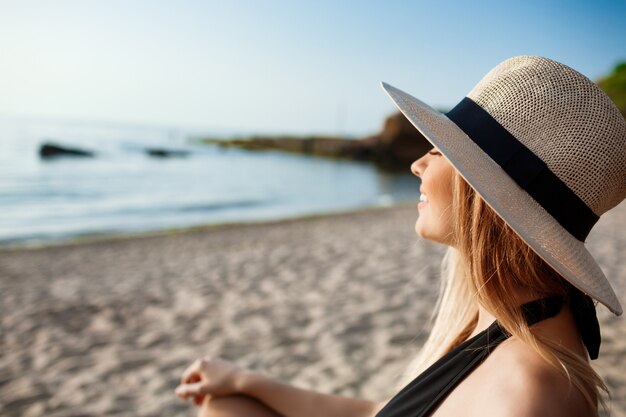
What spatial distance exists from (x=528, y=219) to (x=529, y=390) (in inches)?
14.4

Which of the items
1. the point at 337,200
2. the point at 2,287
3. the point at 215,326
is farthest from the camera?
the point at 337,200

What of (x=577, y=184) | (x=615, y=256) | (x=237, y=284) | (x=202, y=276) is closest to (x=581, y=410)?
(x=577, y=184)

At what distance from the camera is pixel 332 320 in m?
4.16

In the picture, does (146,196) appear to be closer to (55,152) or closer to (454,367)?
(55,152)

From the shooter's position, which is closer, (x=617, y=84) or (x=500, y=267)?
(x=500, y=267)

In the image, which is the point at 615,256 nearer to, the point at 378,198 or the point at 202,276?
the point at 202,276

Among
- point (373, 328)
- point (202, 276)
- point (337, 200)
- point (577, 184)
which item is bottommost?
point (337, 200)

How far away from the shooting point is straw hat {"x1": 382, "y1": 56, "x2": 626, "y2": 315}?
1.12 meters

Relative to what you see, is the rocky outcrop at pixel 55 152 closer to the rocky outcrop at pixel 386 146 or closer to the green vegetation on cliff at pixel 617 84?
the rocky outcrop at pixel 386 146

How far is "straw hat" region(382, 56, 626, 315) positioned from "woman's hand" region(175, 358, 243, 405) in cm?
104

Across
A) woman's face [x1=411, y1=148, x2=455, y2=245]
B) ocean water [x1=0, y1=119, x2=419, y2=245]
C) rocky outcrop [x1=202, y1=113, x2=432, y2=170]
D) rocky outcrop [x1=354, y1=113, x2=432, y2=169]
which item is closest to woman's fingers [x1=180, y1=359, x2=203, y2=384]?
woman's face [x1=411, y1=148, x2=455, y2=245]

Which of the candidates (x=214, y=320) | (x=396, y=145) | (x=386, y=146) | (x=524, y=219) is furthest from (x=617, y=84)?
(x=524, y=219)

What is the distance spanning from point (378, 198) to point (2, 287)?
49.8 ft

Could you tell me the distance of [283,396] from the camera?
1.67 metres
